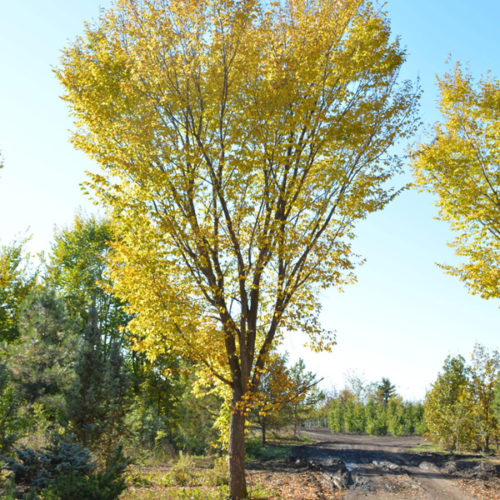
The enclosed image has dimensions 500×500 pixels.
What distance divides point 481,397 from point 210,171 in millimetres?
24521

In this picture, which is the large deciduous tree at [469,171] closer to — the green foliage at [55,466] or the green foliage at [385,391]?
the green foliage at [55,466]

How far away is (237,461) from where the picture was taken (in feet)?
28.4

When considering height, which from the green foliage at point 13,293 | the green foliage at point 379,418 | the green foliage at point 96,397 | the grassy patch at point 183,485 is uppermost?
the green foliage at point 13,293

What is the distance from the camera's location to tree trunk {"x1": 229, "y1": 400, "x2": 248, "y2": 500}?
8.58 meters

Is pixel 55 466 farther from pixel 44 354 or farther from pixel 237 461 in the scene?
pixel 44 354

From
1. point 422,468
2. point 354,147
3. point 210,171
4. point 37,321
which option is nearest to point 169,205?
point 210,171

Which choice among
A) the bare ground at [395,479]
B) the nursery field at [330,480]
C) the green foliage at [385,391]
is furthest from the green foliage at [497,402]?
the green foliage at [385,391]

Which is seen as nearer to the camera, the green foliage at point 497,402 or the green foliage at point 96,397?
the green foliage at point 96,397

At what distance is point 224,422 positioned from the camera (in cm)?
1155

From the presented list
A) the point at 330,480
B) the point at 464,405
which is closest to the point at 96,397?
the point at 330,480


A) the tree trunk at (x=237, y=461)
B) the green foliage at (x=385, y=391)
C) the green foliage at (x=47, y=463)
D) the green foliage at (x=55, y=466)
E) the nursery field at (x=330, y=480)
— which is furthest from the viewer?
the green foliage at (x=385, y=391)

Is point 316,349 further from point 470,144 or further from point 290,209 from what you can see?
point 470,144

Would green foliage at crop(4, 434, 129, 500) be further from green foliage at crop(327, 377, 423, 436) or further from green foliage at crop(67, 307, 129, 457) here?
green foliage at crop(327, 377, 423, 436)

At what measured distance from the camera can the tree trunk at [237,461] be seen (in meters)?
8.58
